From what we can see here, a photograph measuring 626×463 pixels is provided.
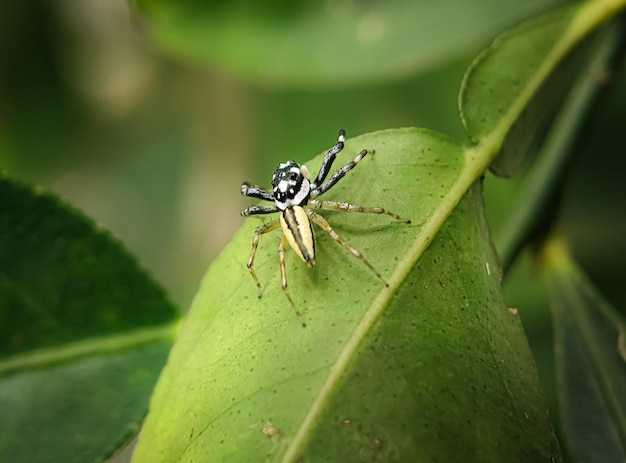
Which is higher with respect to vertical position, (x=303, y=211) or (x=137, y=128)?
(x=137, y=128)

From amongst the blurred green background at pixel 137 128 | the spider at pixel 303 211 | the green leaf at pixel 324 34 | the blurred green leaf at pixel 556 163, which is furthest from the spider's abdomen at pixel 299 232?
the blurred green background at pixel 137 128

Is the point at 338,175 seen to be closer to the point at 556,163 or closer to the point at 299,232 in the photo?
the point at 299,232

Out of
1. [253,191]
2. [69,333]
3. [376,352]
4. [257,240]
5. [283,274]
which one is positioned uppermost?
[253,191]

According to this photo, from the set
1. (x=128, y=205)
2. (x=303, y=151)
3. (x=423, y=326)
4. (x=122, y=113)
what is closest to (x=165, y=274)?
(x=128, y=205)

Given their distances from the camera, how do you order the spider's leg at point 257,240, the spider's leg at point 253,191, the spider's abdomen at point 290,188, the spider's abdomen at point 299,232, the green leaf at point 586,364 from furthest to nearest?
the spider's leg at point 253,191
the spider's abdomen at point 290,188
the green leaf at point 586,364
the spider's abdomen at point 299,232
the spider's leg at point 257,240

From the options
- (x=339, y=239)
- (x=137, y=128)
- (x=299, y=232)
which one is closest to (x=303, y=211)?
(x=299, y=232)

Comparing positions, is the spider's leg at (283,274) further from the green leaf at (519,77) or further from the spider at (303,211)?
the green leaf at (519,77)

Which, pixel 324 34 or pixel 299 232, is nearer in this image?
pixel 299 232

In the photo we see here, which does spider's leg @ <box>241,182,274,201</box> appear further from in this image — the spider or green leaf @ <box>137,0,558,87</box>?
green leaf @ <box>137,0,558,87</box>
